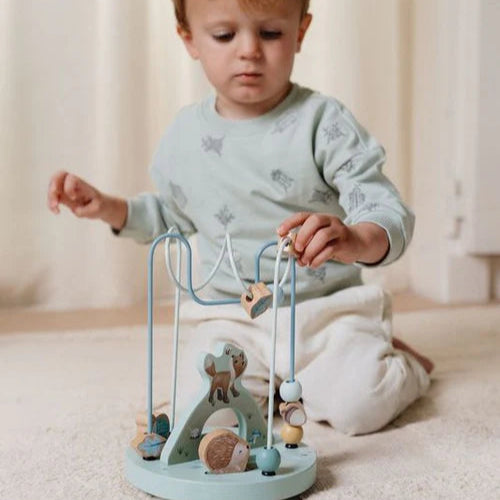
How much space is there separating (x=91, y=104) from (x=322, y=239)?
37.4 inches

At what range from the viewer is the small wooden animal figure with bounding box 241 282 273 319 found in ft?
2.32

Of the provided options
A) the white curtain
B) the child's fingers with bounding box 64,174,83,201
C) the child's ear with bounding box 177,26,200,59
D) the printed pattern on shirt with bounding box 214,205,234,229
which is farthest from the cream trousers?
the white curtain

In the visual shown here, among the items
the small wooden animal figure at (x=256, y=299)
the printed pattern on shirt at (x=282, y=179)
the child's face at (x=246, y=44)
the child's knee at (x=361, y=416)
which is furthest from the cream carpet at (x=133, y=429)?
the child's face at (x=246, y=44)

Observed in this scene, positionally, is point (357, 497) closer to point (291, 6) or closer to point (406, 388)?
point (406, 388)

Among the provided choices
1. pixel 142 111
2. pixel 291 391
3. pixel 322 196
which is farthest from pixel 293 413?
pixel 142 111

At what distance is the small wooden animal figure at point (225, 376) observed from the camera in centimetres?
74

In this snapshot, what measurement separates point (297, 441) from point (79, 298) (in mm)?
930

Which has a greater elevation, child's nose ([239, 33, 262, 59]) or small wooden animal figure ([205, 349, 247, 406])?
child's nose ([239, 33, 262, 59])

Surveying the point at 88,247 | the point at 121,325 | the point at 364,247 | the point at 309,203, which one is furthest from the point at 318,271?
the point at 88,247

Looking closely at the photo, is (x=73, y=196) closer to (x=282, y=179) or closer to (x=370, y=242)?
(x=282, y=179)

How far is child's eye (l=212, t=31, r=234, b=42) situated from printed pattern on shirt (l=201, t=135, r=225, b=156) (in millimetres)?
120

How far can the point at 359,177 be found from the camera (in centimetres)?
94

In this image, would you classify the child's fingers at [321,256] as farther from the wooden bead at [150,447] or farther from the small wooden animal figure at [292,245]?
the wooden bead at [150,447]

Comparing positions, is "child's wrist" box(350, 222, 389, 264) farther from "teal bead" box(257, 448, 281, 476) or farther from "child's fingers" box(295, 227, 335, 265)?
"teal bead" box(257, 448, 281, 476)
